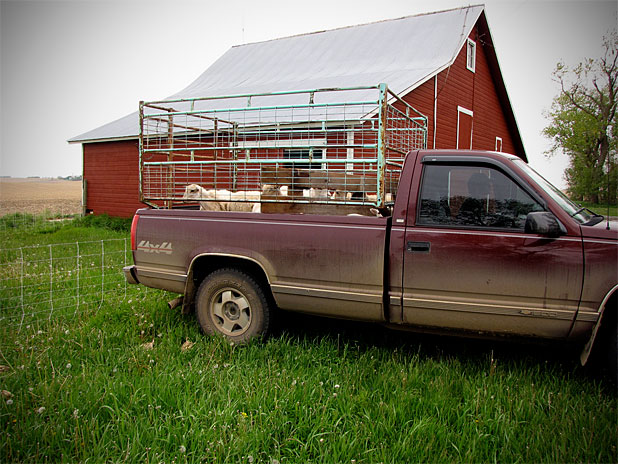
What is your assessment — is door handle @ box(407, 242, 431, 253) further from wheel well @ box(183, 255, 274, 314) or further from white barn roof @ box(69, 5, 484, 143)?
white barn roof @ box(69, 5, 484, 143)

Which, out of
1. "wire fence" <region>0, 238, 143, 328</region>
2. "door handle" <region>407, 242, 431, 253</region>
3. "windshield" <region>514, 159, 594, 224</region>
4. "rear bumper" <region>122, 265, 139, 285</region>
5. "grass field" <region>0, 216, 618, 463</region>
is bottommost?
"grass field" <region>0, 216, 618, 463</region>

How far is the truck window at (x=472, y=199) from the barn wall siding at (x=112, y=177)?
631 inches

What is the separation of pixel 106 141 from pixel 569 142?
3560 centimetres

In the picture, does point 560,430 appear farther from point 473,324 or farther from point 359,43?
point 359,43

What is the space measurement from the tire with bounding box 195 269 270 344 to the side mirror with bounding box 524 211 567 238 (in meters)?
2.50

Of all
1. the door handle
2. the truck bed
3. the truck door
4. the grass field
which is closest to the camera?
the grass field

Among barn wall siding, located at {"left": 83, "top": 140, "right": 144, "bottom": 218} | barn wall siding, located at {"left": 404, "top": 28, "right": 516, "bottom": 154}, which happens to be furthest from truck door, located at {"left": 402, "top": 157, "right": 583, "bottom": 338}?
barn wall siding, located at {"left": 83, "top": 140, "right": 144, "bottom": 218}

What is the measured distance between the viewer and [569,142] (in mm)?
38250

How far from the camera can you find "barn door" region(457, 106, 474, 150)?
17248 mm

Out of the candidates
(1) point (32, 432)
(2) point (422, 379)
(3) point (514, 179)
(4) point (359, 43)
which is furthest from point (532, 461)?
(4) point (359, 43)

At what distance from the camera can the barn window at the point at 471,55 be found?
17453 mm

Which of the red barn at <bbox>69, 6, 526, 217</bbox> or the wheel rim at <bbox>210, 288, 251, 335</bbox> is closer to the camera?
the wheel rim at <bbox>210, 288, 251, 335</bbox>

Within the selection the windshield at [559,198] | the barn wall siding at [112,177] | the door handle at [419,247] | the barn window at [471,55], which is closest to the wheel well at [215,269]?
the door handle at [419,247]

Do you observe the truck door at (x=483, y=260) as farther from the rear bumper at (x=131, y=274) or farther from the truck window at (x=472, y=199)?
the rear bumper at (x=131, y=274)
